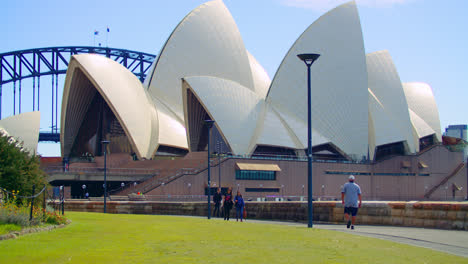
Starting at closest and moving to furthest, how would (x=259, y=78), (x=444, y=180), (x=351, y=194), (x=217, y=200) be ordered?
1. (x=351, y=194)
2. (x=217, y=200)
3. (x=259, y=78)
4. (x=444, y=180)

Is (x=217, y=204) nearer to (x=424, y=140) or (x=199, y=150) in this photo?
(x=199, y=150)

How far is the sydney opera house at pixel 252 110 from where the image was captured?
69750 millimetres

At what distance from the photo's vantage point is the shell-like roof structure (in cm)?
6981

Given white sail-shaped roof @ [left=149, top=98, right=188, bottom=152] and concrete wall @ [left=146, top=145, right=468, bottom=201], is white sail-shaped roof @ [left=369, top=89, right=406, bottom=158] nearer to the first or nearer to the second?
concrete wall @ [left=146, top=145, right=468, bottom=201]

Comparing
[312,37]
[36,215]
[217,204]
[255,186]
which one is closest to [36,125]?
[255,186]

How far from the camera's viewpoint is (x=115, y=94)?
6812 centimetres

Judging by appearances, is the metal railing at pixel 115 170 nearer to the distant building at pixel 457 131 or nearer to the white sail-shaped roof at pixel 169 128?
the white sail-shaped roof at pixel 169 128

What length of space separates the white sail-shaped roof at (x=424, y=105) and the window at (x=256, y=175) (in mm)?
30747

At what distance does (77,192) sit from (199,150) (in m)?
14.8

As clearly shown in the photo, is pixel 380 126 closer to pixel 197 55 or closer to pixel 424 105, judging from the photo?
pixel 424 105

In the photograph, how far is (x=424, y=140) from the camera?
92.9m

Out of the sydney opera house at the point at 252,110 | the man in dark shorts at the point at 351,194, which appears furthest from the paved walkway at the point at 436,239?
the sydney opera house at the point at 252,110

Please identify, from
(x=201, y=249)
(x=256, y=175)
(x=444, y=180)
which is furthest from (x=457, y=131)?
(x=201, y=249)

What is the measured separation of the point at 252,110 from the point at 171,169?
11.6 m
